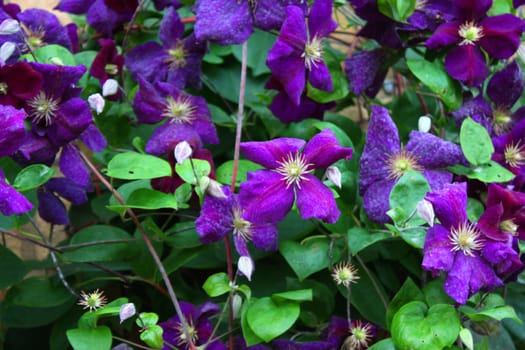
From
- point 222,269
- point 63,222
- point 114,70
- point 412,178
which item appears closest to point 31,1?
point 114,70

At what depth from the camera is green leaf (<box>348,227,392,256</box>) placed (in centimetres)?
86

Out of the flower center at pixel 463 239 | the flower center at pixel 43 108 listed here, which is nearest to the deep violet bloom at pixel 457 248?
the flower center at pixel 463 239

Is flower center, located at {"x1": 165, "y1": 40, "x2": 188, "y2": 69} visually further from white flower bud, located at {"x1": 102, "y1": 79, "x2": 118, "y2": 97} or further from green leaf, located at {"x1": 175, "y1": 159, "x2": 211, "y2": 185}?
green leaf, located at {"x1": 175, "y1": 159, "x2": 211, "y2": 185}

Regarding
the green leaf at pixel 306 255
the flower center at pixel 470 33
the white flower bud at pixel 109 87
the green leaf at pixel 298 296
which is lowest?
the green leaf at pixel 306 255

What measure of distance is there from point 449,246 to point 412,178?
0.10 m

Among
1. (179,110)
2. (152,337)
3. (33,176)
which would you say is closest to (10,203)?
(33,176)

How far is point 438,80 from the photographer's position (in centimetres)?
101

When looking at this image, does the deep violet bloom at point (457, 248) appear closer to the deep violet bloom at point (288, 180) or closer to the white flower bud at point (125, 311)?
the deep violet bloom at point (288, 180)

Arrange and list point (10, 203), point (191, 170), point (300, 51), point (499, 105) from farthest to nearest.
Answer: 1. point (499, 105)
2. point (300, 51)
3. point (191, 170)
4. point (10, 203)

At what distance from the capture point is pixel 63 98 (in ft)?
2.88

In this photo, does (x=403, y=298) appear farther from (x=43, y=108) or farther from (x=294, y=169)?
(x=43, y=108)

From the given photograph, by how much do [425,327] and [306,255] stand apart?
168 millimetres

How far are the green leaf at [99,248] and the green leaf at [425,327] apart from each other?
0.36 meters

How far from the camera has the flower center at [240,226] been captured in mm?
843
